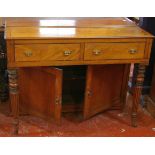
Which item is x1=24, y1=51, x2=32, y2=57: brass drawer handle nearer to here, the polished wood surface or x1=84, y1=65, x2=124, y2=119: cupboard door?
the polished wood surface

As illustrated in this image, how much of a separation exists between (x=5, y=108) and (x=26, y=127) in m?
0.31

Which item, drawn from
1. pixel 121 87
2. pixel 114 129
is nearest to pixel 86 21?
pixel 121 87

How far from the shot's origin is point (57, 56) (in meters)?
1.74

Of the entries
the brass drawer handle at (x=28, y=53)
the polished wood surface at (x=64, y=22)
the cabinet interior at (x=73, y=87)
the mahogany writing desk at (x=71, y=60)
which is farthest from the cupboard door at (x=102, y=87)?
the brass drawer handle at (x=28, y=53)

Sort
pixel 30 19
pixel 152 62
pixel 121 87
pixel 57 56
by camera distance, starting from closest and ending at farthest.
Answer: pixel 57 56 < pixel 30 19 < pixel 121 87 < pixel 152 62

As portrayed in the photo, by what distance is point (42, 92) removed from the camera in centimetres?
203

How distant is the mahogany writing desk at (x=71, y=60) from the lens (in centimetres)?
171

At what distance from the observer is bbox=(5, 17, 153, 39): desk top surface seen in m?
1.73

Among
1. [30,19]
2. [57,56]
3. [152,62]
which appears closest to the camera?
[57,56]

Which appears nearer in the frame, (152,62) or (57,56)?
(57,56)

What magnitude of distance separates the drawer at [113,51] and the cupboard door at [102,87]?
0.18m

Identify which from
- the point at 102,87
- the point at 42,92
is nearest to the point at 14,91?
the point at 42,92

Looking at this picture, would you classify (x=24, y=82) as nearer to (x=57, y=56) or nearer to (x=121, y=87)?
(x=57, y=56)

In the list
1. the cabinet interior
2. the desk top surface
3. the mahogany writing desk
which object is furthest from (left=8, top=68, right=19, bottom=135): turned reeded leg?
the cabinet interior
